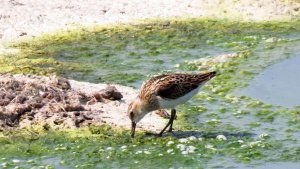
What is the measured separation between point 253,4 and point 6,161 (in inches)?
383

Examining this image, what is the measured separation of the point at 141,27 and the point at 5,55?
323cm

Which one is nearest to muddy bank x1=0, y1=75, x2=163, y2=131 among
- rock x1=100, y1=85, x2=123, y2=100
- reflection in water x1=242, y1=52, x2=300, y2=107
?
rock x1=100, y1=85, x2=123, y2=100

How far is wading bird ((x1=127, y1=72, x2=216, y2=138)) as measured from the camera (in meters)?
12.5

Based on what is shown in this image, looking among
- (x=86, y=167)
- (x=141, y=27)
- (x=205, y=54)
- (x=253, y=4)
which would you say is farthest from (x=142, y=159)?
(x=253, y=4)

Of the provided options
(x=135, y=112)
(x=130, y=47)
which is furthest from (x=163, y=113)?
(x=130, y=47)

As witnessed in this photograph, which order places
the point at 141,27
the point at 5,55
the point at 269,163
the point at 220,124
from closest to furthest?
the point at 269,163
the point at 220,124
the point at 5,55
the point at 141,27

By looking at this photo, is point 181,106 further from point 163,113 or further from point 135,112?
point 135,112

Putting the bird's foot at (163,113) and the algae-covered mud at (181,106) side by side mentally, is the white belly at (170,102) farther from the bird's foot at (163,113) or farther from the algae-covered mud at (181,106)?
the bird's foot at (163,113)

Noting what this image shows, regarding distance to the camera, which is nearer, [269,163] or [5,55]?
[269,163]

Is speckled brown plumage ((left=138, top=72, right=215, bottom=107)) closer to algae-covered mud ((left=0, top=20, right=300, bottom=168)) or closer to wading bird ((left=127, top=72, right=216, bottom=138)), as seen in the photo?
wading bird ((left=127, top=72, right=216, bottom=138))

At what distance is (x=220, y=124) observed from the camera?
13164mm

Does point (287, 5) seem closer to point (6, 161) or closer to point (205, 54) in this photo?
point (205, 54)

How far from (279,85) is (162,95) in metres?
3.17

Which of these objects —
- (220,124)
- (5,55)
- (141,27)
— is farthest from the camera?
(141,27)
